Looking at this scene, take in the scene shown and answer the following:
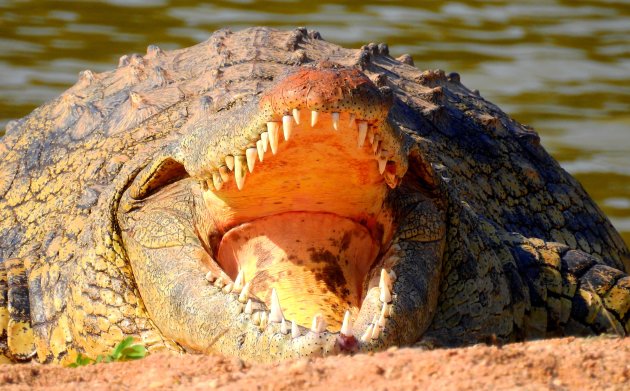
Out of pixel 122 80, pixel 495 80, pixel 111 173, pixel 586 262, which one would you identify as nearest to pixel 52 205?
pixel 111 173

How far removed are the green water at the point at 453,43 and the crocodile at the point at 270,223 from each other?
11.9ft

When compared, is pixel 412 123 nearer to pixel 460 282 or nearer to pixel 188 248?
pixel 460 282

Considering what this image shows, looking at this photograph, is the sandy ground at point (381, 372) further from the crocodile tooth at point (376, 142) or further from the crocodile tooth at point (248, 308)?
the crocodile tooth at point (376, 142)

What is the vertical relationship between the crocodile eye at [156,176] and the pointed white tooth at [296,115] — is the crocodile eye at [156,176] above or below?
below

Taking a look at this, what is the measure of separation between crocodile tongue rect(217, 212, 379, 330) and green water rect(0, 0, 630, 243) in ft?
15.5

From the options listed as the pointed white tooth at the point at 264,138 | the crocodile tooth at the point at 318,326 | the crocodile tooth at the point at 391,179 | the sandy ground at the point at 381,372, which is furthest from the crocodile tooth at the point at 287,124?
the sandy ground at the point at 381,372

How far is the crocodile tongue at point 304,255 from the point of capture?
4320 millimetres

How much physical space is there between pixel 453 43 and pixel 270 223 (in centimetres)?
699

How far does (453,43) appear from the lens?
1112 cm

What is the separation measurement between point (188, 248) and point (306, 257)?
1.40 feet

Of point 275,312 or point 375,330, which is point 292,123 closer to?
point 275,312

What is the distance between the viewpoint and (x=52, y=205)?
5367mm

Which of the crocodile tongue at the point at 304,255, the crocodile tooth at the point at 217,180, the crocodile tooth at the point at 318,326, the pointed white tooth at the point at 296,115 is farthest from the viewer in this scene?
the crocodile tongue at the point at 304,255


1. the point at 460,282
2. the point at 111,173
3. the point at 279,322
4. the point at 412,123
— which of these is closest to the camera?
the point at 279,322
